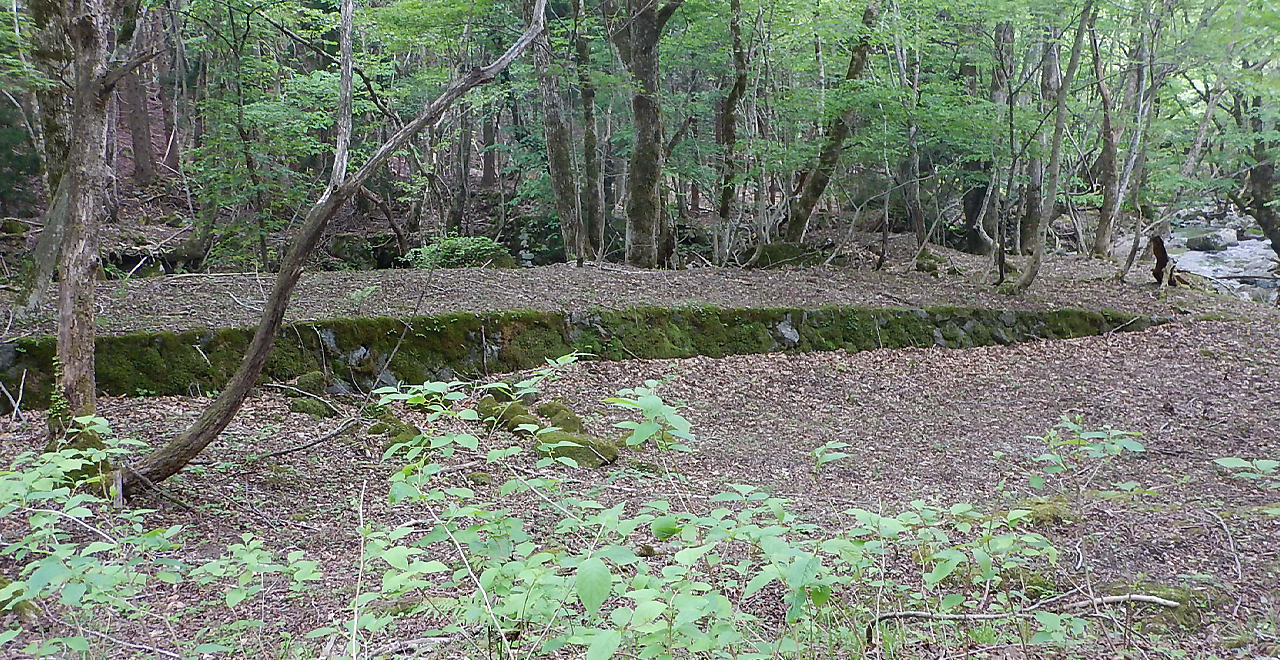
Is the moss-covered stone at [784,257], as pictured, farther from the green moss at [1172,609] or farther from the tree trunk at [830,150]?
the green moss at [1172,609]

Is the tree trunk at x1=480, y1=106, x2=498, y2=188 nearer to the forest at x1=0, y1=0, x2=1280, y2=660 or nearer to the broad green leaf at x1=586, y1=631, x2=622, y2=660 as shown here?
the forest at x1=0, y1=0, x2=1280, y2=660

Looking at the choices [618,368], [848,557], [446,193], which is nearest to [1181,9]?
[618,368]

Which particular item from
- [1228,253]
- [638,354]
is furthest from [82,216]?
[1228,253]

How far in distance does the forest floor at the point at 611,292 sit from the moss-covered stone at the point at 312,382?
2.57ft

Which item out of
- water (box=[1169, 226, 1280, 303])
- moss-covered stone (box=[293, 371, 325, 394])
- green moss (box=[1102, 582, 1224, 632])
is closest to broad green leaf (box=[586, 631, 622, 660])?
green moss (box=[1102, 582, 1224, 632])

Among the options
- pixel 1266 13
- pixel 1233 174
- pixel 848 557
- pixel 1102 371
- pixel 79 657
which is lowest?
pixel 1102 371

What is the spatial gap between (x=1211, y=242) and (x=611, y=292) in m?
18.5

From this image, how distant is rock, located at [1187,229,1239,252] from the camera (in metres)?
20.2

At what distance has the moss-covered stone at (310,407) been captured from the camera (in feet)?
20.5

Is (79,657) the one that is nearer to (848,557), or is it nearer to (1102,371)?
(848,557)

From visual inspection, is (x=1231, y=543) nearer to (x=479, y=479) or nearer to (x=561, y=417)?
(x=479, y=479)

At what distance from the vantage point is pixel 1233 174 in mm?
13836

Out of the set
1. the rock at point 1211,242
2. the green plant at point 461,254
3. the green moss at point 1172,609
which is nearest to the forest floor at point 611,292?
the green plant at point 461,254

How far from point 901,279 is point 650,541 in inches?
336
